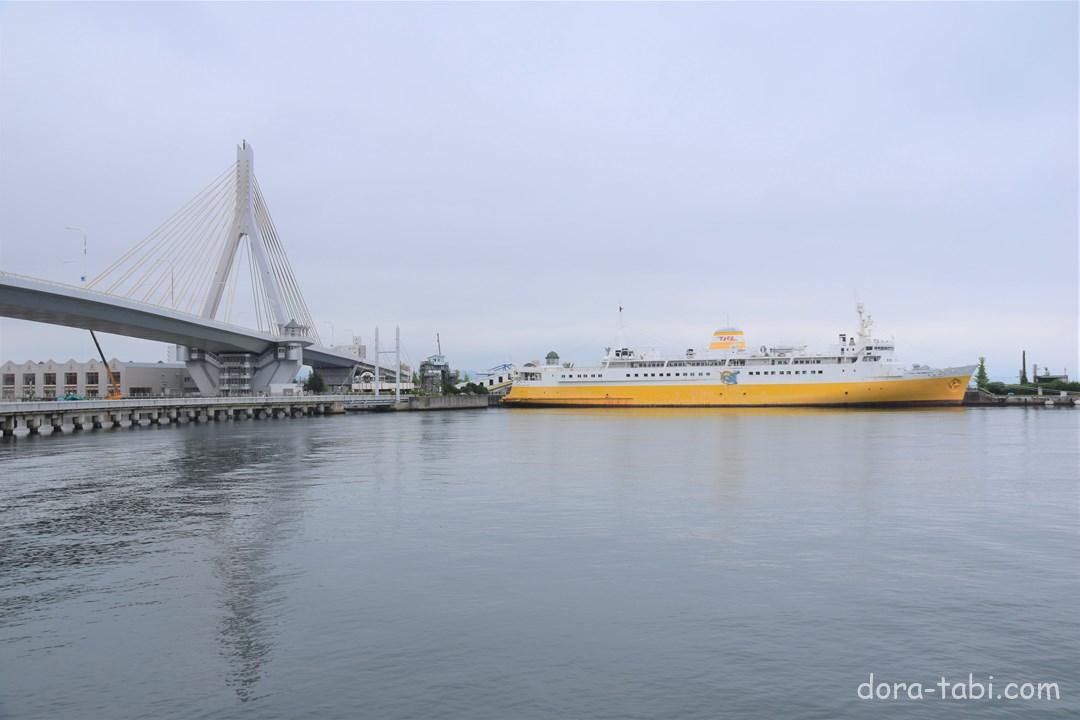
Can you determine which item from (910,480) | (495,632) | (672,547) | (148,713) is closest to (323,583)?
(495,632)

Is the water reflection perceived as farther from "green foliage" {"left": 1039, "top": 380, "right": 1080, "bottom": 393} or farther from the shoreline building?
"green foliage" {"left": 1039, "top": 380, "right": 1080, "bottom": 393}

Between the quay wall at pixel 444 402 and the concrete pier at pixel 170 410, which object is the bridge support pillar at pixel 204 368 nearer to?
the concrete pier at pixel 170 410

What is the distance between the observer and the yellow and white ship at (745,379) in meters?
58.0

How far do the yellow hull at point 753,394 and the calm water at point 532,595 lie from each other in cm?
4310

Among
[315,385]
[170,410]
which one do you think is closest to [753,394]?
[170,410]

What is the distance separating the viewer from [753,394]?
63062mm

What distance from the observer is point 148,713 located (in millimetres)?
5504

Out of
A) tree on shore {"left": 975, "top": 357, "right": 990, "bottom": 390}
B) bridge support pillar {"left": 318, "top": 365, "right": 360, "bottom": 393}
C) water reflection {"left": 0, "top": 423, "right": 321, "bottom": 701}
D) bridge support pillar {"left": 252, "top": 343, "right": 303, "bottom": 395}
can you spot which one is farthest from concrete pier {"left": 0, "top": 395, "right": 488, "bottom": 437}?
tree on shore {"left": 975, "top": 357, "right": 990, "bottom": 390}

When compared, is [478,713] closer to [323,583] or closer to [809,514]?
[323,583]

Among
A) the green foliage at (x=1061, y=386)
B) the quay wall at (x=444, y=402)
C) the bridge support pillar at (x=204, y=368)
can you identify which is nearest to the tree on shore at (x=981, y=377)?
the green foliage at (x=1061, y=386)

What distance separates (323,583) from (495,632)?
270 cm

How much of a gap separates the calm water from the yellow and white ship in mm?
43241

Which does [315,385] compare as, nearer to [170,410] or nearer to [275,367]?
[275,367]

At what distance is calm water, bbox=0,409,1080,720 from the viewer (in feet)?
19.2
